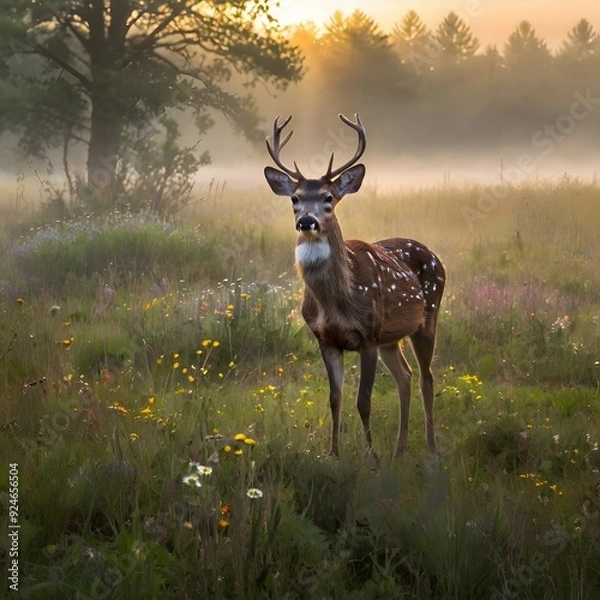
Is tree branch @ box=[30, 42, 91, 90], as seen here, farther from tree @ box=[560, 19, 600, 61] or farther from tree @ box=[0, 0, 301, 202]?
tree @ box=[560, 19, 600, 61]

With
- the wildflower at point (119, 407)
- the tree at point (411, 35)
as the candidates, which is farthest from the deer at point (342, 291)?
the tree at point (411, 35)

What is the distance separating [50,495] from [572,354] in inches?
215

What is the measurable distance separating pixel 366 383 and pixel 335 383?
0.65ft

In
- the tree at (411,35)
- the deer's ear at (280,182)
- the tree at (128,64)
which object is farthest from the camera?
the tree at (411,35)

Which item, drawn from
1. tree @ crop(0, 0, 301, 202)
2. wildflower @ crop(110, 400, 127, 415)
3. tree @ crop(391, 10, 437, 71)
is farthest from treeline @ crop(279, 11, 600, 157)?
wildflower @ crop(110, 400, 127, 415)

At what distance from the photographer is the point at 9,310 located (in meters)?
8.30

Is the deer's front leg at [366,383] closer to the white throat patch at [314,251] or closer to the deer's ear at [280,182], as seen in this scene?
the white throat patch at [314,251]

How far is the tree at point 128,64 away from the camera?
2055cm

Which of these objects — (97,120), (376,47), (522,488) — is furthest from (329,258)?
(376,47)

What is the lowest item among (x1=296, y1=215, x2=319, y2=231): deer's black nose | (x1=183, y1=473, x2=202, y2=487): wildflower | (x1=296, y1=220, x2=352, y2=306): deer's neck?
(x1=183, y1=473, x2=202, y2=487): wildflower

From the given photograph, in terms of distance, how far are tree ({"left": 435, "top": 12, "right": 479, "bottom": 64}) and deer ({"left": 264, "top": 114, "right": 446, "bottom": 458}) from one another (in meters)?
74.3

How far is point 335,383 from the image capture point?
6.41 metres

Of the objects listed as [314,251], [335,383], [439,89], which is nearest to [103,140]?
[314,251]

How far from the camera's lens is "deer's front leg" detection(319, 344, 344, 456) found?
20.6ft
